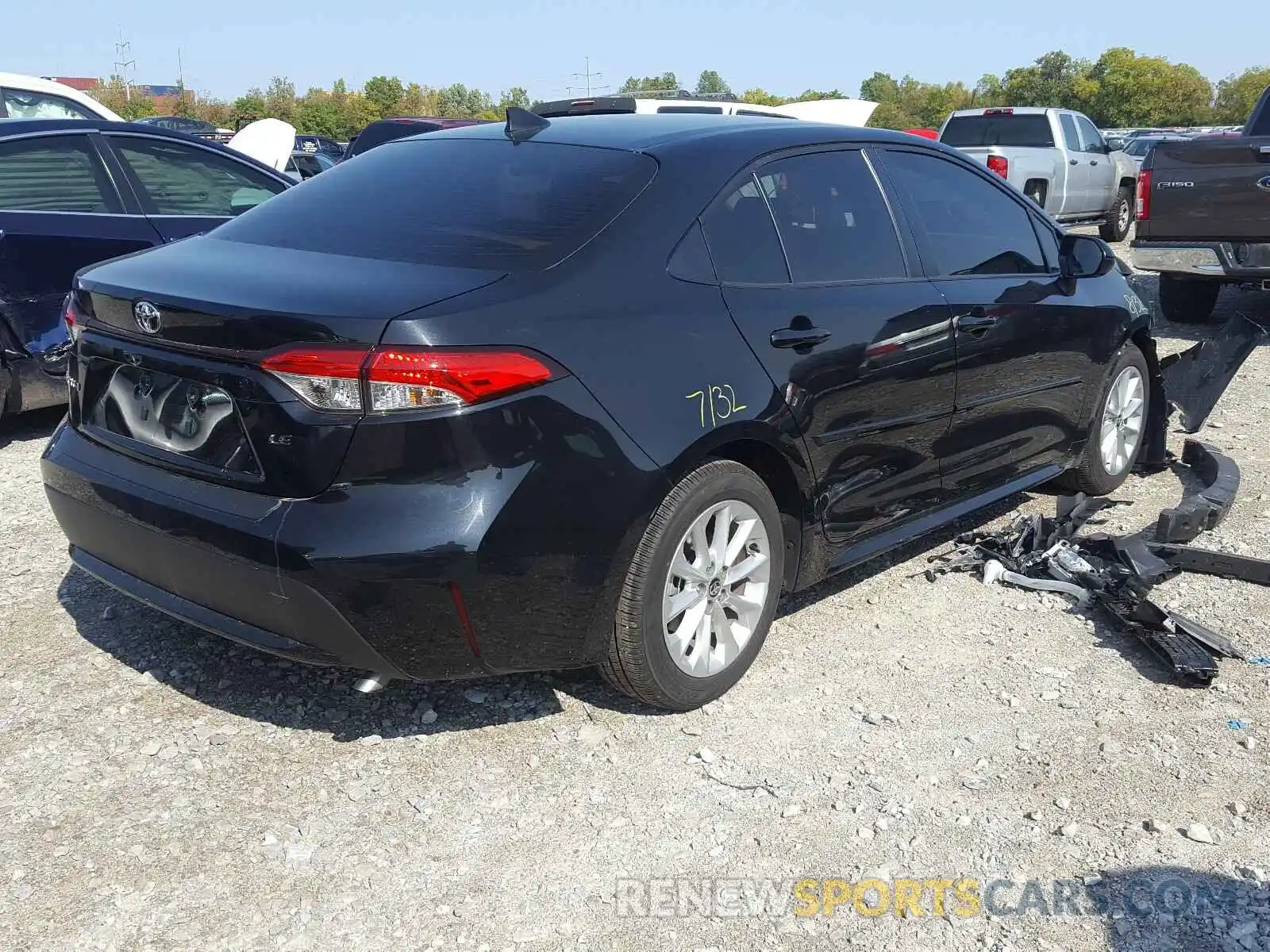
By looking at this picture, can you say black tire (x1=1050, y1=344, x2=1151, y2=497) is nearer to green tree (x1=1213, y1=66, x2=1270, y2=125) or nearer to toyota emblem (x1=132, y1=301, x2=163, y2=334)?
toyota emblem (x1=132, y1=301, x2=163, y2=334)

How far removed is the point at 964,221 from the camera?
4371 millimetres

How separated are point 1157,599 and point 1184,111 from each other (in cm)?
7962

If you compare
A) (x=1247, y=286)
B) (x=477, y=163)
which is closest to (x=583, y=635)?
(x=477, y=163)

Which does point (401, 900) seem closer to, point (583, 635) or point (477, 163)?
point (583, 635)

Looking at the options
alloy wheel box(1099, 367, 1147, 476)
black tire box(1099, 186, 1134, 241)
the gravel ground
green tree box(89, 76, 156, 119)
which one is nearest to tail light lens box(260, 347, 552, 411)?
the gravel ground

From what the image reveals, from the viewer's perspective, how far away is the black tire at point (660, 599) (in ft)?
10.2

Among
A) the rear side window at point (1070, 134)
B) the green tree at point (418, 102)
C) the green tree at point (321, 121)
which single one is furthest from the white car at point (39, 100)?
the green tree at point (418, 102)

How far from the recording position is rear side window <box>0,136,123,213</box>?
19.2 ft

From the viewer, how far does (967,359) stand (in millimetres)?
4141

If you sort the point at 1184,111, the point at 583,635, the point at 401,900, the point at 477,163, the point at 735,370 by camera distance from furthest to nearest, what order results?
the point at 1184,111 < the point at 477,163 < the point at 735,370 < the point at 583,635 < the point at 401,900

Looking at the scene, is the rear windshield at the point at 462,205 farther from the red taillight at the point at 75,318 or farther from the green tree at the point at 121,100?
the green tree at the point at 121,100

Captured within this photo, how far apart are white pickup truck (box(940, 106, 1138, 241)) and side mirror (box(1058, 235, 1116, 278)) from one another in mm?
9899

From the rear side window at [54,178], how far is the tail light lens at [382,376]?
3915 mm

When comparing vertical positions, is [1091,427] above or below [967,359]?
below
